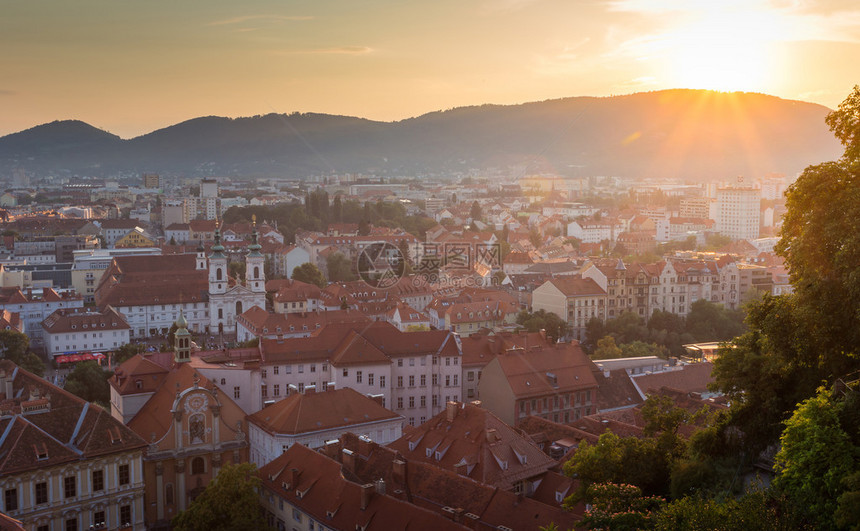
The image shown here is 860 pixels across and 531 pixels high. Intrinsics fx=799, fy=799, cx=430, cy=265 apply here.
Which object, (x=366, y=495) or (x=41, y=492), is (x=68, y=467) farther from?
(x=366, y=495)

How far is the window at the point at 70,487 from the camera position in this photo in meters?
26.6

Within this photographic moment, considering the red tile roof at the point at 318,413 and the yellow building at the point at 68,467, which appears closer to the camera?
the yellow building at the point at 68,467

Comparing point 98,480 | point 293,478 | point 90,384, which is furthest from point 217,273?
point 293,478

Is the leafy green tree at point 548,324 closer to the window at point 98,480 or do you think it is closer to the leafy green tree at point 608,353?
the leafy green tree at point 608,353

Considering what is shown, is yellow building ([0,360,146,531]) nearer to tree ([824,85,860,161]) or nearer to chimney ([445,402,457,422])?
chimney ([445,402,457,422])

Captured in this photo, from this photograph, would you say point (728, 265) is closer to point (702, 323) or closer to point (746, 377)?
point (702, 323)

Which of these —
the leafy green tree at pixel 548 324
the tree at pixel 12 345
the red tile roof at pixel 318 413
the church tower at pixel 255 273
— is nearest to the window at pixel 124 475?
the red tile roof at pixel 318 413

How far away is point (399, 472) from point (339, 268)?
6500cm

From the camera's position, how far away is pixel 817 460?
15320 millimetres

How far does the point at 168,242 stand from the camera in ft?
405

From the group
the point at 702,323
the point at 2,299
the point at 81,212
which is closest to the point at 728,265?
the point at 702,323

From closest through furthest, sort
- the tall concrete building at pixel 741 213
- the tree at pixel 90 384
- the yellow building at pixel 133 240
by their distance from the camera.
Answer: the tree at pixel 90 384
the yellow building at pixel 133 240
the tall concrete building at pixel 741 213

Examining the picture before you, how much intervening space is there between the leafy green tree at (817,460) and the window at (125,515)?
859 inches

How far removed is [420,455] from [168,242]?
10232 centimetres
